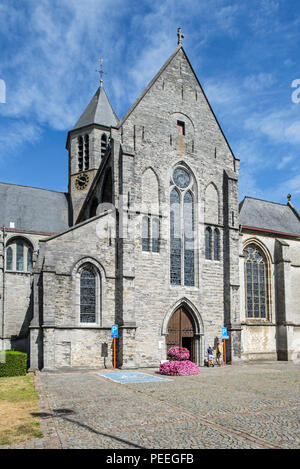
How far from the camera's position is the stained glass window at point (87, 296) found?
2033 centimetres

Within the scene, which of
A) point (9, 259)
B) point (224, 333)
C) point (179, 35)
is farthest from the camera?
point (9, 259)

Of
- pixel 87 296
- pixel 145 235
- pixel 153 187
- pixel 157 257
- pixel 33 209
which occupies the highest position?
pixel 33 209

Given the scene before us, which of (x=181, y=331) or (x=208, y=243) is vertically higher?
(x=208, y=243)

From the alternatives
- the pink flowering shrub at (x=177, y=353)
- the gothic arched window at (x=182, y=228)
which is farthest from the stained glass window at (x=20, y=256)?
the pink flowering shrub at (x=177, y=353)

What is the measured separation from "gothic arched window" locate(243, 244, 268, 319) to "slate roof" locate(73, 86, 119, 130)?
15.1 meters

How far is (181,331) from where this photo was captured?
2275 cm

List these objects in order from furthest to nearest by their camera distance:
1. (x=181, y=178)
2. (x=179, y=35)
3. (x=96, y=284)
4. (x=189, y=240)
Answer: (x=179, y=35) < (x=181, y=178) < (x=189, y=240) < (x=96, y=284)

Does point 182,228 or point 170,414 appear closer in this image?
point 170,414

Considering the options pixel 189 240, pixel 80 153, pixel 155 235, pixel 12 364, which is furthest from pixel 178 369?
pixel 80 153

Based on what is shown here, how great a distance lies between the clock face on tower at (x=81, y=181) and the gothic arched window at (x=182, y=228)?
418 inches

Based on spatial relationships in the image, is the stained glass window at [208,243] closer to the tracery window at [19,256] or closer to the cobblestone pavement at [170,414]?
the cobblestone pavement at [170,414]

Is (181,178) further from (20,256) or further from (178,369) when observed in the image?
(20,256)

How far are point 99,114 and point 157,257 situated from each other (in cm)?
1668
